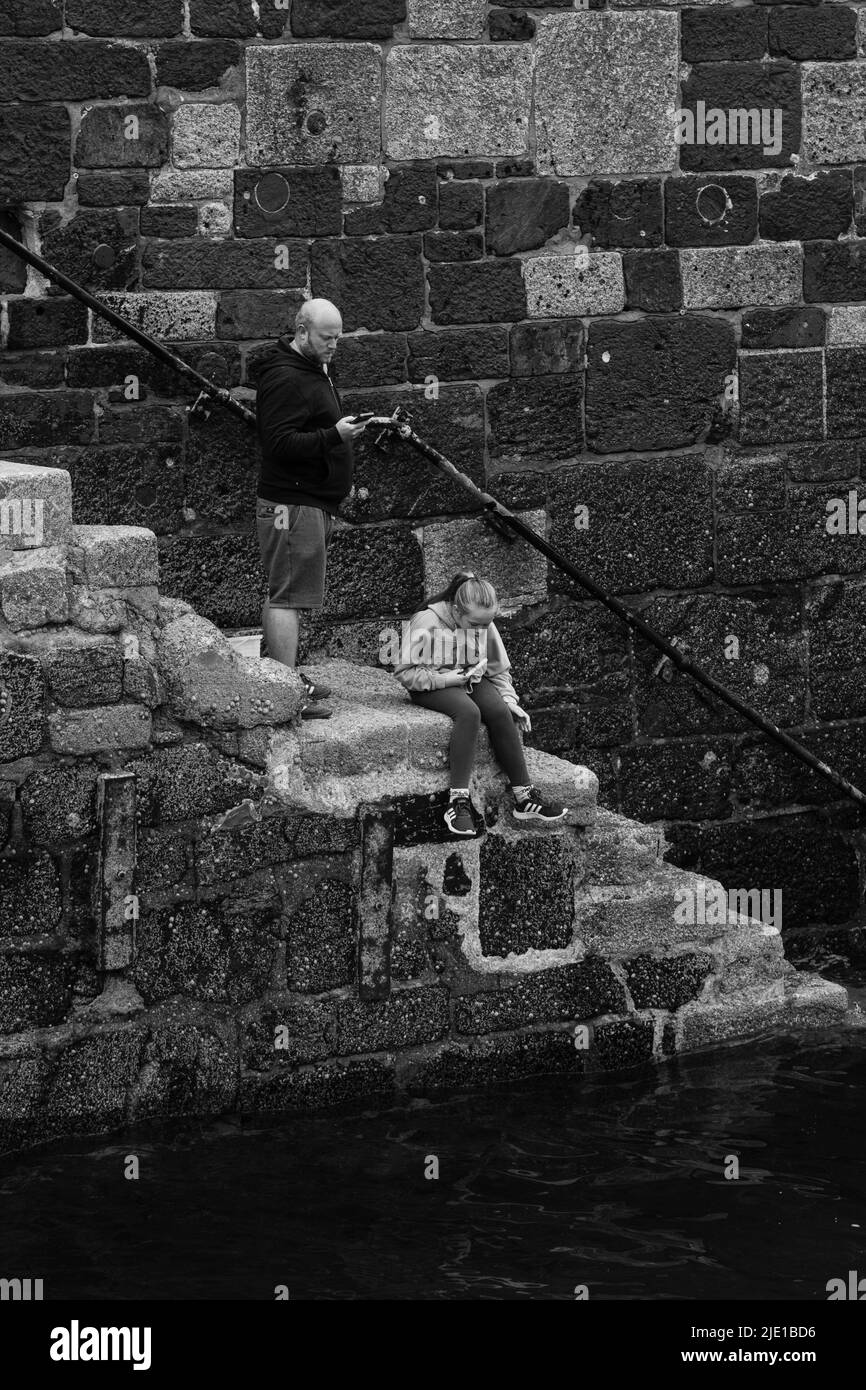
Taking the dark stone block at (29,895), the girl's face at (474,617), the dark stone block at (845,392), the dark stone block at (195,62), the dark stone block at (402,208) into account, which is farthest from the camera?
the dark stone block at (845,392)

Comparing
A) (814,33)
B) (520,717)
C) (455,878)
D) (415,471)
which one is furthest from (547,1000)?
(814,33)

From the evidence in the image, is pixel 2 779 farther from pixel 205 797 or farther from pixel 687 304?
pixel 687 304

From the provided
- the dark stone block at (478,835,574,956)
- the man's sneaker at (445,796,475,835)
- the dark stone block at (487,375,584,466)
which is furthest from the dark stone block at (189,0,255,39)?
the dark stone block at (478,835,574,956)

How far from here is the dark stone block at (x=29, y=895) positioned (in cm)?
606

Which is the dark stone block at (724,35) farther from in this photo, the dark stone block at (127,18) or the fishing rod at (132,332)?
the fishing rod at (132,332)

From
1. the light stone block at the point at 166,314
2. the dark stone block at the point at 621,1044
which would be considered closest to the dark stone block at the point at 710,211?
the light stone block at the point at 166,314

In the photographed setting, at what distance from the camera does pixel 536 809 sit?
668 cm

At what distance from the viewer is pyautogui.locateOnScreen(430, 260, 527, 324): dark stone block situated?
776cm

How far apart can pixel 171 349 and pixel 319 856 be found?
2.21 m

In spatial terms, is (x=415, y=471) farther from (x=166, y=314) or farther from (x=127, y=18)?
(x=127, y=18)

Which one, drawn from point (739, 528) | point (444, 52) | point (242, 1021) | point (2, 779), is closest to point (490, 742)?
point (242, 1021)

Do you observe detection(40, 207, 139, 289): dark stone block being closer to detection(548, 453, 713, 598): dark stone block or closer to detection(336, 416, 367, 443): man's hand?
detection(336, 416, 367, 443): man's hand

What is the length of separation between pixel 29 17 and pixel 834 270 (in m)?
3.46

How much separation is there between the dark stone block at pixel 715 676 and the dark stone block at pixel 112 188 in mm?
2737
